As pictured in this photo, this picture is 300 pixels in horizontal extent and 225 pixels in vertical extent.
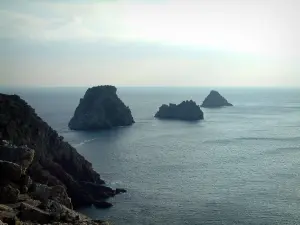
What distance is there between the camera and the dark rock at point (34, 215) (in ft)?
120

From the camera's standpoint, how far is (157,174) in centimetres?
9550

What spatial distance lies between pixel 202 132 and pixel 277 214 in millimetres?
109844

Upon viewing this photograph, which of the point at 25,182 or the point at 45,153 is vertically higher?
the point at 25,182

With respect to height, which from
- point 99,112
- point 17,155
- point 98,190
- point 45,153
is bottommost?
point 98,190

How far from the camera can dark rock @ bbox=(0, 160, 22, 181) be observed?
45969 millimetres

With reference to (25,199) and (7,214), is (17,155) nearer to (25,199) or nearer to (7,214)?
(25,199)

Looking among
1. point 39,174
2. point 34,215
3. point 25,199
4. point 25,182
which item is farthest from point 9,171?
point 39,174

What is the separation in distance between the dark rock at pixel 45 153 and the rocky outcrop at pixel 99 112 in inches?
3699

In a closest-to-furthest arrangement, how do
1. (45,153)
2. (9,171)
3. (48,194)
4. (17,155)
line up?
(9,171) < (48,194) < (17,155) < (45,153)

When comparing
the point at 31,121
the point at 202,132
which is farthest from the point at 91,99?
the point at 31,121

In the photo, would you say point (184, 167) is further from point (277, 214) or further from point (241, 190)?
point (277, 214)

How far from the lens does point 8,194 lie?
42188mm

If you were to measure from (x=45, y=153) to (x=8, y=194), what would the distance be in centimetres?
3720

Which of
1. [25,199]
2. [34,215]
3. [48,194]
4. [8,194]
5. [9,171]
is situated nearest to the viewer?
[34,215]
